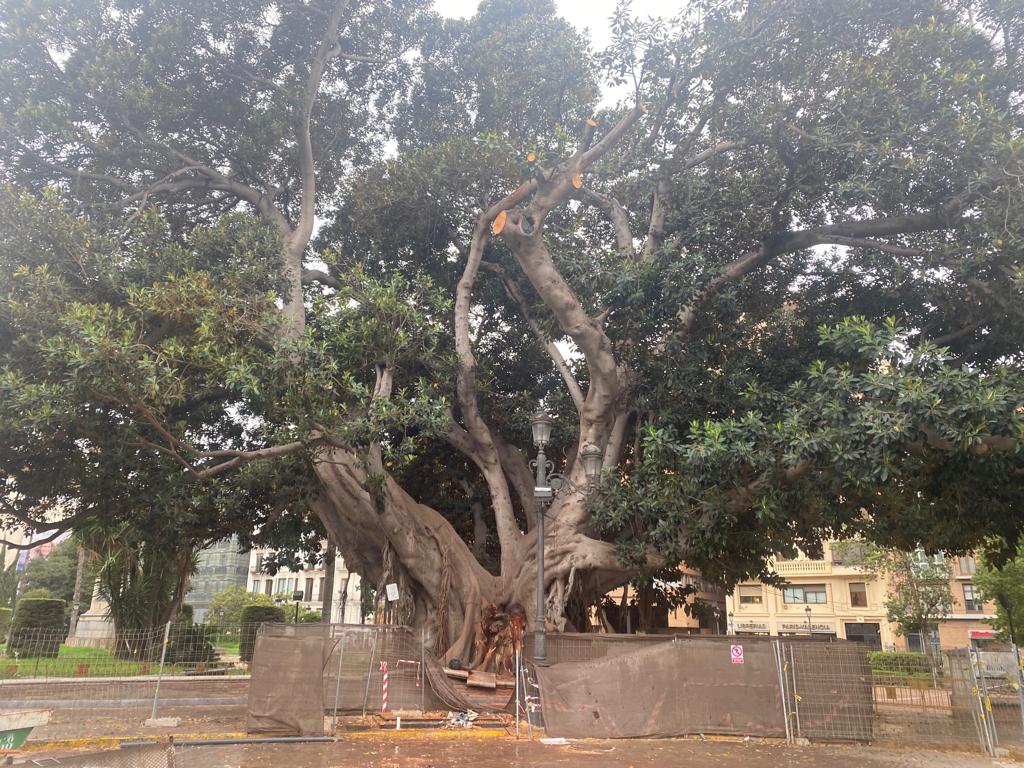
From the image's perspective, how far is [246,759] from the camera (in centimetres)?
816

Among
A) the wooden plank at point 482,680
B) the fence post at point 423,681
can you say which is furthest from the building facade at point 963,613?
the fence post at point 423,681

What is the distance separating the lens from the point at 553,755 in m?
8.50

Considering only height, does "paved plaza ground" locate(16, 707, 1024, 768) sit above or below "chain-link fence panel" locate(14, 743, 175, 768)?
below

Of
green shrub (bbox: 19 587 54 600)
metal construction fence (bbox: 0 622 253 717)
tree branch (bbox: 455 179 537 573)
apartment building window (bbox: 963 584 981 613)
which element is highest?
tree branch (bbox: 455 179 537 573)

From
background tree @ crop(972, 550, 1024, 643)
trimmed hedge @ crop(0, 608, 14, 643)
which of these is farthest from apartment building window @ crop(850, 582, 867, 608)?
trimmed hedge @ crop(0, 608, 14, 643)

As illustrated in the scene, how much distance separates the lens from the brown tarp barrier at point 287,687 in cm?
930

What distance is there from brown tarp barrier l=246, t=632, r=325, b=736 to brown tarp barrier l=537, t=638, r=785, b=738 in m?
2.93

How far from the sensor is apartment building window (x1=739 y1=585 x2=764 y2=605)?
142ft

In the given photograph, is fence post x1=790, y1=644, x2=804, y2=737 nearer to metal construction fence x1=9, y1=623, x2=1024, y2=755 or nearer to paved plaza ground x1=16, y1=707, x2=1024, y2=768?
metal construction fence x1=9, y1=623, x2=1024, y2=755

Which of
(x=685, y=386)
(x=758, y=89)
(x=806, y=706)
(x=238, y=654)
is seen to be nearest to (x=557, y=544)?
(x=685, y=386)

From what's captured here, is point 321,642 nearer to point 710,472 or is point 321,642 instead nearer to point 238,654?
point 710,472

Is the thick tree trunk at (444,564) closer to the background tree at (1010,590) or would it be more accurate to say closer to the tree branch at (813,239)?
the tree branch at (813,239)

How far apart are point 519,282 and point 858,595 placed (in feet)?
114

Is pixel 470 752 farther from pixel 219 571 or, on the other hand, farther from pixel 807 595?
pixel 219 571
